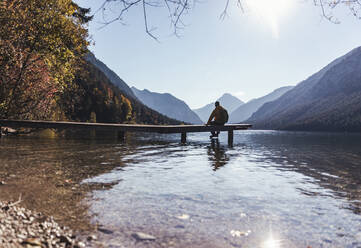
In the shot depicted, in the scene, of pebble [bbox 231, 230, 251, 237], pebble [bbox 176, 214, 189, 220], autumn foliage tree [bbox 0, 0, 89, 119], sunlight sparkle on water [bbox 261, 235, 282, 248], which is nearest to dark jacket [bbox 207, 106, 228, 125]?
autumn foliage tree [bbox 0, 0, 89, 119]

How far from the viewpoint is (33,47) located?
48.4ft

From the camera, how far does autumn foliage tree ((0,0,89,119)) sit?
13.5 m

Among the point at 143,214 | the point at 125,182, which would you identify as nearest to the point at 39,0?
the point at 125,182

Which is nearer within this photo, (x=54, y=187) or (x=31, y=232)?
(x=31, y=232)

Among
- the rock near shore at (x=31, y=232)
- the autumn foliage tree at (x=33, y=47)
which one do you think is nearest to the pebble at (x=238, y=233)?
→ the rock near shore at (x=31, y=232)

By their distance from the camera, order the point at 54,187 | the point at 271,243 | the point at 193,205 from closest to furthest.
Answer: the point at 271,243
the point at 193,205
the point at 54,187

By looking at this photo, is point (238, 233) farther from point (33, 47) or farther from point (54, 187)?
point (33, 47)

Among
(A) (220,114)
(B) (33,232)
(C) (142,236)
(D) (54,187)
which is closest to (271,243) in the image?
(C) (142,236)

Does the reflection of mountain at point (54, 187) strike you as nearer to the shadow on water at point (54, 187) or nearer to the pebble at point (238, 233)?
the shadow on water at point (54, 187)

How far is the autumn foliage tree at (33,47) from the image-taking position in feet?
44.3

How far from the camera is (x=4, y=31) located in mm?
13188

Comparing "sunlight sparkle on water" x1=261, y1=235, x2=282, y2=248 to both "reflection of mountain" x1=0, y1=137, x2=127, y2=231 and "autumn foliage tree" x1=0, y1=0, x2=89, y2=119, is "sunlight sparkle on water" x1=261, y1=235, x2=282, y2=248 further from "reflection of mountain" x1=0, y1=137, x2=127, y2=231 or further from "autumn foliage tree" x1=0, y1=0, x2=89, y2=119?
"autumn foliage tree" x1=0, y1=0, x2=89, y2=119

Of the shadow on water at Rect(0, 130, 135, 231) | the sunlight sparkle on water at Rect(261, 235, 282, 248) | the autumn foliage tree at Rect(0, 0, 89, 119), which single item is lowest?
the sunlight sparkle on water at Rect(261, 235, 282, 248)

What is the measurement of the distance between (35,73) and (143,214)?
15496mm
